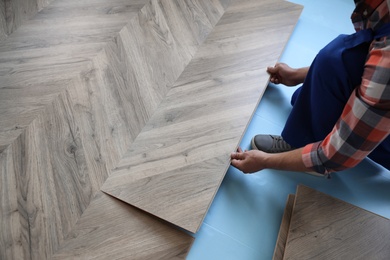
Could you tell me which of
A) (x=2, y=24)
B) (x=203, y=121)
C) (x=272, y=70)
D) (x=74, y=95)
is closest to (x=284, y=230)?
(x=203, y=121)

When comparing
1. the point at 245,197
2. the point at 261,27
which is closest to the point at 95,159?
the point at 245,197

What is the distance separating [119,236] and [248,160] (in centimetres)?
49

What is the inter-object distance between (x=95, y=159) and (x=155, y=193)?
0.82 feet

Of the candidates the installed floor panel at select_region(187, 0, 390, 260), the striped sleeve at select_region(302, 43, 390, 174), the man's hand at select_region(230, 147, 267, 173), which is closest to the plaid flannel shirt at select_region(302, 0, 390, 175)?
the striped sleeve at select_region(302, 43, 390, 174)

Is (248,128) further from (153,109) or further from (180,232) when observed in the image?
(180,232)

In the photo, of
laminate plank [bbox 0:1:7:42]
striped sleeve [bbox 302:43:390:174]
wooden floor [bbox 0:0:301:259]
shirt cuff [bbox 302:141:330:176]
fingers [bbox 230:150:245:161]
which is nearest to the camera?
striped sleeve [bbox 302:43:390:174]

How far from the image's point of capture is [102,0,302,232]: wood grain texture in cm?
118

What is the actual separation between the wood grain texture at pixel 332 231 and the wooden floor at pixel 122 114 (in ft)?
1.00

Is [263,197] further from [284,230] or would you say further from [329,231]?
[329,231]

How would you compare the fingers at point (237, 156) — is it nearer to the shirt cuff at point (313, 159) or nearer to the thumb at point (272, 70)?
the shirt cuff at point (313, 159)

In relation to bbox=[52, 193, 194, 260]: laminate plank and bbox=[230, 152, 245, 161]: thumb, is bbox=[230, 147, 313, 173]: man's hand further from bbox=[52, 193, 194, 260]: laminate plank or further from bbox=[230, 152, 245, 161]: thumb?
bbox=[52, 193, 194, 260]: laminate plank

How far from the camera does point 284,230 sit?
1194 mm

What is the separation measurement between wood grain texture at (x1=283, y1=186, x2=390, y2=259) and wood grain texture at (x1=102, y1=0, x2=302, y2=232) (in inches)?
11.8

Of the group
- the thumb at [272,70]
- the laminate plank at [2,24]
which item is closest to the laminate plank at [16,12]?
the laminate plank at [2,24]
